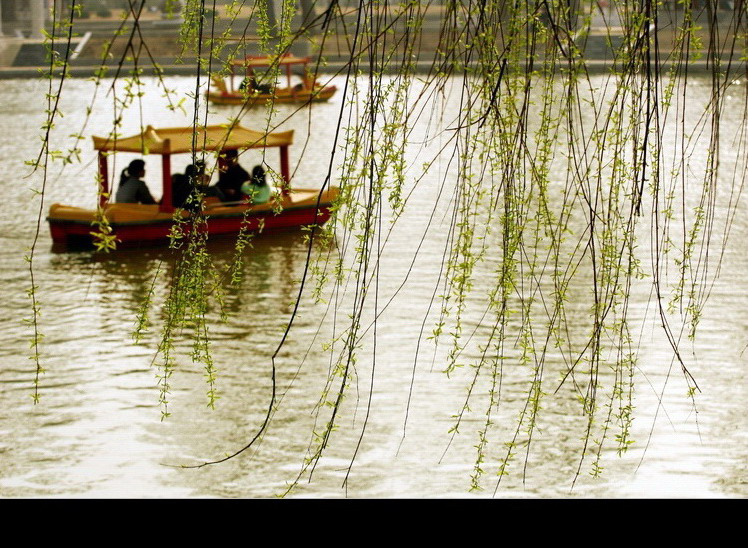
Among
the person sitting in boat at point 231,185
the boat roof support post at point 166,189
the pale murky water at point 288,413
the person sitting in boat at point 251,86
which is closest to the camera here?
the person sitting in boat at point 251,86

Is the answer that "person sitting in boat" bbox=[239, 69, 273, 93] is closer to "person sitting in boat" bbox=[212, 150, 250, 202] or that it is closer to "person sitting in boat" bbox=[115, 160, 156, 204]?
"person sitting in boat" bbox=[115, 160, 156, 204]

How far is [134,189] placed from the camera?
9203mm

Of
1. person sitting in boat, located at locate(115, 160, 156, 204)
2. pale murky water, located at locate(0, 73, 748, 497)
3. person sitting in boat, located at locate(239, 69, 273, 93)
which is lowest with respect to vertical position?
pale murky water, located at locate(0, 73, 748, 497)

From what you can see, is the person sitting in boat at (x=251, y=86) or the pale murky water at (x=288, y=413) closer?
the person sitting in boat at (x=251, y=86)

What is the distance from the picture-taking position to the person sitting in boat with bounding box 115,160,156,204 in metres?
9.14

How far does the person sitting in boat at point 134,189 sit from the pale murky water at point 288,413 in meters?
1.23

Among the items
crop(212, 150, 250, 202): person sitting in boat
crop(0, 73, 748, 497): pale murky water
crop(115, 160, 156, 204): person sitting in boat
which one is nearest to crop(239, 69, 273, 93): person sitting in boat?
crop(0, 73, 748, 497): pale murky water

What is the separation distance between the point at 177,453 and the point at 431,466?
1004mm

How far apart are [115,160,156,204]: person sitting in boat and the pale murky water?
123cm

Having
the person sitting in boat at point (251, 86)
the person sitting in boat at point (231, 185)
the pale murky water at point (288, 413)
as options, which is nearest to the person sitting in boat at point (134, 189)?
the person sitting in boat at point (231, 185)

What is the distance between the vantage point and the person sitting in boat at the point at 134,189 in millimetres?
9141

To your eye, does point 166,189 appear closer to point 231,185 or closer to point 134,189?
point 134,189

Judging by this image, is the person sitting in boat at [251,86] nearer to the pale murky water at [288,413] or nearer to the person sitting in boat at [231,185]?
the pale murky water at [288,413]

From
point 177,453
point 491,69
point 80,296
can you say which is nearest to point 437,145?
point 80,296
